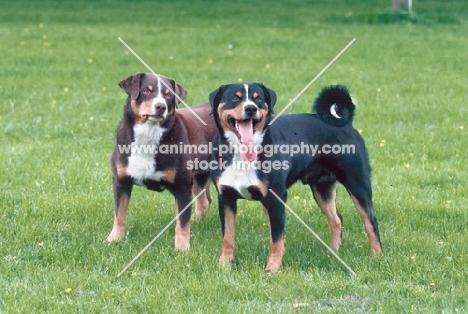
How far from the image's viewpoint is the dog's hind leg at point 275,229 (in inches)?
234

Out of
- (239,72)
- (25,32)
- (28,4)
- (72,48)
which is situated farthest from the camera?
(28,4)

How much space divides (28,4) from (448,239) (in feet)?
65.9

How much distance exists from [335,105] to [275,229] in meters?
1.21

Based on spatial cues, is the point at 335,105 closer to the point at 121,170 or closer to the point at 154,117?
the point at 154,117

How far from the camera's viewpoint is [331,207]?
22.2ft

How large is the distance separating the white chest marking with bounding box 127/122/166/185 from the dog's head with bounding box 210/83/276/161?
707 mm

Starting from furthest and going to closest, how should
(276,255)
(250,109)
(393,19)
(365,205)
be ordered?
1. (393,19)
2. (365,205)
3. (276,255)
4. (250,109)

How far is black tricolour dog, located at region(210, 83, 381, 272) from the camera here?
5.91 metres

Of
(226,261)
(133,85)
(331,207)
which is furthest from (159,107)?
(331,207)

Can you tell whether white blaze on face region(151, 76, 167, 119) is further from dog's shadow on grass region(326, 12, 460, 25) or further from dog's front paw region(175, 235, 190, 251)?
dog's shadow on grass region(326, 12, 460, 25)

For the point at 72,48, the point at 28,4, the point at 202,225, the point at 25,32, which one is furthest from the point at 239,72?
the point at 28,4

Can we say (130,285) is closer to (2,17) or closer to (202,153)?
(202,153)

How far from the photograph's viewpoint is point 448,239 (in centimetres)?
665

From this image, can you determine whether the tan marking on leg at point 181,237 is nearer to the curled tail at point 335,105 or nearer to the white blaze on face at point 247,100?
the white blaze on face at point 247,100
